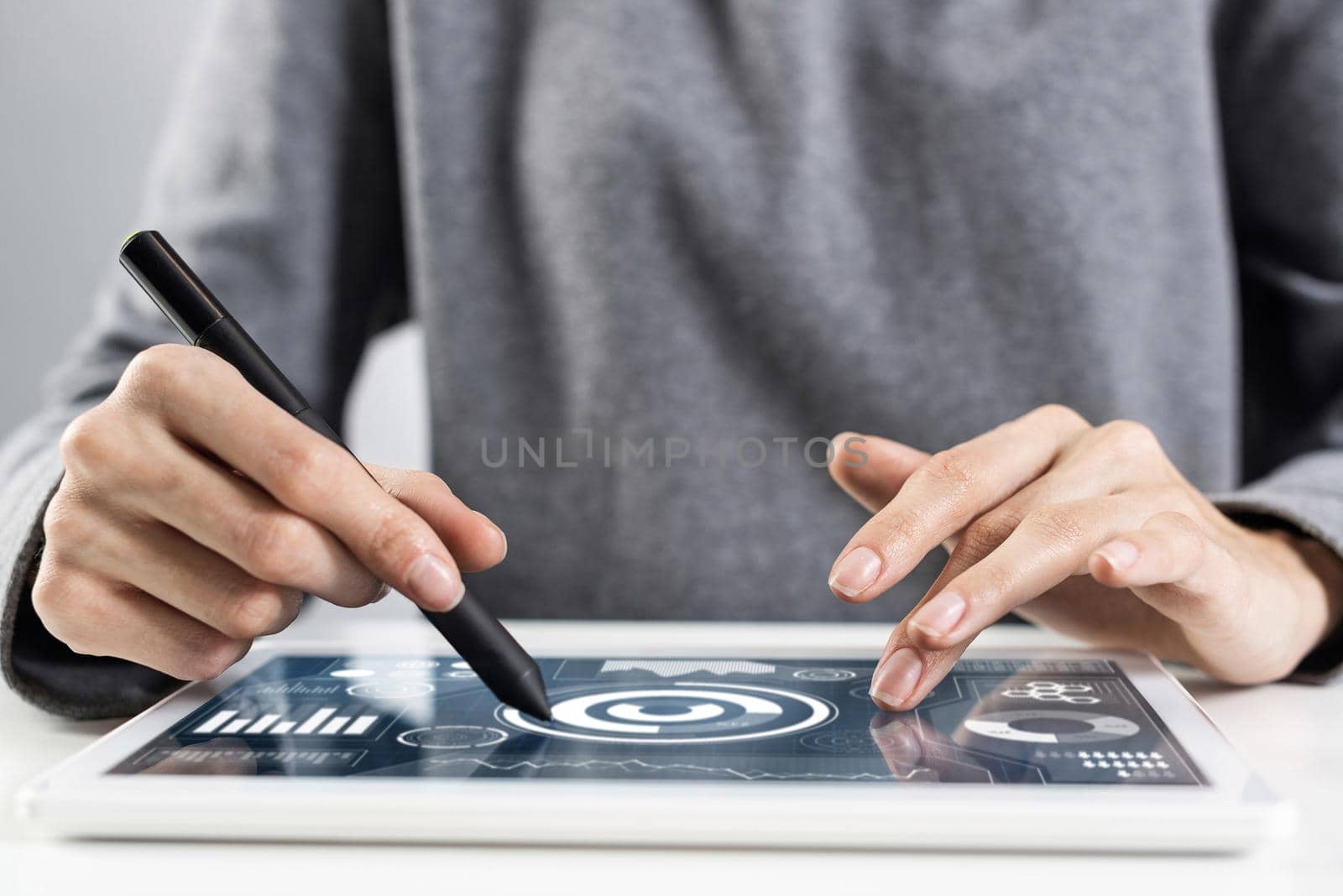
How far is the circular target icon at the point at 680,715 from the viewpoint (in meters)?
0.32

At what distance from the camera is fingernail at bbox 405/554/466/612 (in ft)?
1.03

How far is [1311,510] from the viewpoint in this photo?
1.58 feet

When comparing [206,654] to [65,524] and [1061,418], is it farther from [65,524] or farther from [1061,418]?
[1061,418]

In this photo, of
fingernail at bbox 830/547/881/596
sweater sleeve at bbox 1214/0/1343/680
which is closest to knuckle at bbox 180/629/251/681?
fingernail at bbox 830/547/881/596

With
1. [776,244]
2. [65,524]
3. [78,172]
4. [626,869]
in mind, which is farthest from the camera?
[78,172]

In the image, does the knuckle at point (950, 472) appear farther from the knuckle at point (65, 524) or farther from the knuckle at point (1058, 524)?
the knuckle at point (65, 524)

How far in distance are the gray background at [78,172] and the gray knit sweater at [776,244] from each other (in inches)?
12.7

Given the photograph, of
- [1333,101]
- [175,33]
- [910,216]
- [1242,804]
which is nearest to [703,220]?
[910,216]

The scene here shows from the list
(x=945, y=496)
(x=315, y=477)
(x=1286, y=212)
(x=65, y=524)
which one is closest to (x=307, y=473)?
(x=315, y=477)

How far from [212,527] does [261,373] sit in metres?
0.05

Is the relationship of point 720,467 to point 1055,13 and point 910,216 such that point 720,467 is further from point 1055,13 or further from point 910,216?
point 1055,13

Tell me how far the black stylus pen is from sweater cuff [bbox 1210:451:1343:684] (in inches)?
12.6

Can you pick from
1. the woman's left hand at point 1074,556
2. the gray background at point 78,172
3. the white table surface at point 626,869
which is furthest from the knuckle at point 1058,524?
the gray background at point 78,172

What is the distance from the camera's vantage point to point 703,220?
0.70m
